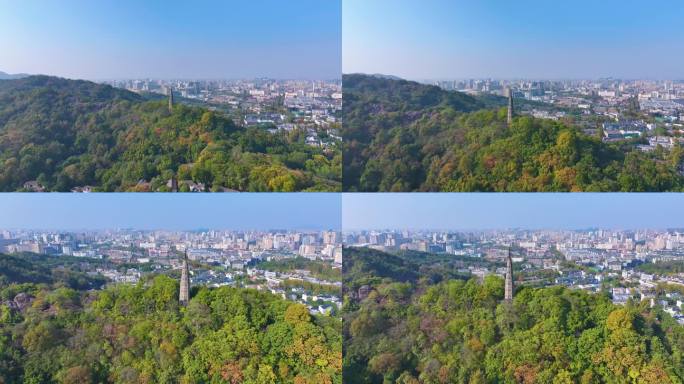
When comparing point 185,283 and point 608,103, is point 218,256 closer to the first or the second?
point 185,283

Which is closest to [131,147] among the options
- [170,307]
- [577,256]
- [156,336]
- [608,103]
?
[170,307]

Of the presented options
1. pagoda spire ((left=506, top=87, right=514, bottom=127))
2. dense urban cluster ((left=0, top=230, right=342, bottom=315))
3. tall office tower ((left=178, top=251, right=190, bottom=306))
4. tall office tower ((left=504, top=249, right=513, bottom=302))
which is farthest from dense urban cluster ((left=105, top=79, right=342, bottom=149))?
tall office tower ((left=504, top=249, right=513, bottom=302))

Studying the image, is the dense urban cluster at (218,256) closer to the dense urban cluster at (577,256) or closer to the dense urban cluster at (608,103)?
the dense urban cluster at (577,256)

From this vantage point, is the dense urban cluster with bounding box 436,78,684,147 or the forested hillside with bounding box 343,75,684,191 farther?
the dense urban cluster with bounding box 436,78,684,147

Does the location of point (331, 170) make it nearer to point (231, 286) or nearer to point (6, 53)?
point (231, 286)

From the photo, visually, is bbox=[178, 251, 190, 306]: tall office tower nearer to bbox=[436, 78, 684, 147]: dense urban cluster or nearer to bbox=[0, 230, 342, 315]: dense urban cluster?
bbox=[0, 230, 342, 315]: dense urban cluster

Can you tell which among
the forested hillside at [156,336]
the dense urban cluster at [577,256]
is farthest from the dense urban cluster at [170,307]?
the dense urban cluster at [577,256]
